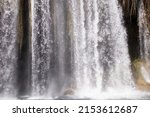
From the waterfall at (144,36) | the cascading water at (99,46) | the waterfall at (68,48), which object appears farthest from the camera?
the waterfall at (144,36)

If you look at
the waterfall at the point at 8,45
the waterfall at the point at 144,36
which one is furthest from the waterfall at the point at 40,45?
the waterfall at the point at 144,36

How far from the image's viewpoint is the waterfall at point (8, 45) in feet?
33.0

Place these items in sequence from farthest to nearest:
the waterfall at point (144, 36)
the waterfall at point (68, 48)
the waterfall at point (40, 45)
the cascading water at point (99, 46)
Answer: the waterfall at point (144, 36), the cascading water at point (99, 46), the waterfall at point (68, 48), the waterfall at point (40, 45)

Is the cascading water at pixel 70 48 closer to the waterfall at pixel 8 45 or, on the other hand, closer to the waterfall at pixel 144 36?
the waterfall at pixel 8 45

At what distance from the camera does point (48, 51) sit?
33.8 feet

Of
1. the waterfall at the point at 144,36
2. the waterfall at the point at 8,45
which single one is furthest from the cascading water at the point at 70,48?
the waterfall at the point at 144,36

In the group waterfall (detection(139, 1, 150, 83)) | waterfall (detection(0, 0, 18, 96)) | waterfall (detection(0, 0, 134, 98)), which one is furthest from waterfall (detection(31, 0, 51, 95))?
waterfall (detection(139, 1, 150, 83))

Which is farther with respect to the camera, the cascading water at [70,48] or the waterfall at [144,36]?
the waterfall at [144,36]

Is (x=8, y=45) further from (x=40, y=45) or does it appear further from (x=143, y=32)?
(x=143, y=32)

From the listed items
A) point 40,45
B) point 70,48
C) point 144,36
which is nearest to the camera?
point 40,45

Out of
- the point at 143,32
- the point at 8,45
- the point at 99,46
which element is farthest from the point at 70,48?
the point at 143,32

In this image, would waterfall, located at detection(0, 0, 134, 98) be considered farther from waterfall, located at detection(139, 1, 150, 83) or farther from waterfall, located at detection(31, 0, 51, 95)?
waterfall, located at detection(139, 1, 150, 83)

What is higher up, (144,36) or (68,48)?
(144,36)

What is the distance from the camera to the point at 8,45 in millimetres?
10258
